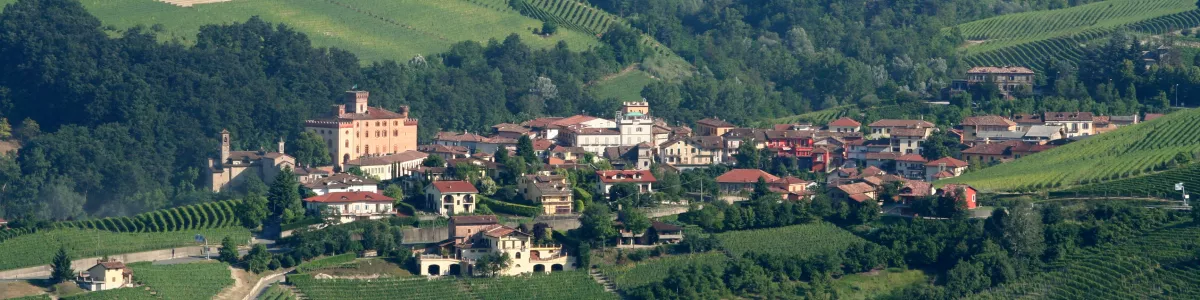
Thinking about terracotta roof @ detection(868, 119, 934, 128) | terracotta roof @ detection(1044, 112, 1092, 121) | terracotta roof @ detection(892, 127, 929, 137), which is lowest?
terracotta roof @ detection(892, 127, 929, 137)

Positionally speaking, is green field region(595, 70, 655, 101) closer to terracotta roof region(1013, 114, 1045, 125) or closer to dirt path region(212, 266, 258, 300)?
terracotta roof region(1013, 114, 1045, 125)

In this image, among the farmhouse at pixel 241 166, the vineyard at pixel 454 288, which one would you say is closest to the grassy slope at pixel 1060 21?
the farmhouse at pixel 241 166

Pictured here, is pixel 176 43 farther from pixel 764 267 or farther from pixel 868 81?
pixel 764 267

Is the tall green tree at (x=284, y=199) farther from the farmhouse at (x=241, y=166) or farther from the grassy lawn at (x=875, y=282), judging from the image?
the grassy lawn at (x=875, y=282)

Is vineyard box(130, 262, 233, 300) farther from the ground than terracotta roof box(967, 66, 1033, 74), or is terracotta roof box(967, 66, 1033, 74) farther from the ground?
terracotta roof box(967, 66, 1033, 74)

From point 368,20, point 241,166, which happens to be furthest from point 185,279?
point 368,20

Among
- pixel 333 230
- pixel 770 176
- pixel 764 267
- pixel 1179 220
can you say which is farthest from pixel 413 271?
pixel 1179 220

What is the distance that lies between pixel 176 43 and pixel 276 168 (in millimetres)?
17950

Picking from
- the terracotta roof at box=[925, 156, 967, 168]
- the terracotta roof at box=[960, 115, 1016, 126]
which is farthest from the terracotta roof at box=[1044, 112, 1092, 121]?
the terracotta roof at box=[925, 156, 967, 168]

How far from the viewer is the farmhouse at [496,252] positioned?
7412cm

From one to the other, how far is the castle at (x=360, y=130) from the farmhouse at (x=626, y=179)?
32.9 ft

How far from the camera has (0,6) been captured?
107250 millimetres

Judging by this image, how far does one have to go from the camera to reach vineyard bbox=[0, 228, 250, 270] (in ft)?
240

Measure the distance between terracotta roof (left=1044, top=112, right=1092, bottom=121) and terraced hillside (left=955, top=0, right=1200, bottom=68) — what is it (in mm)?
15550
